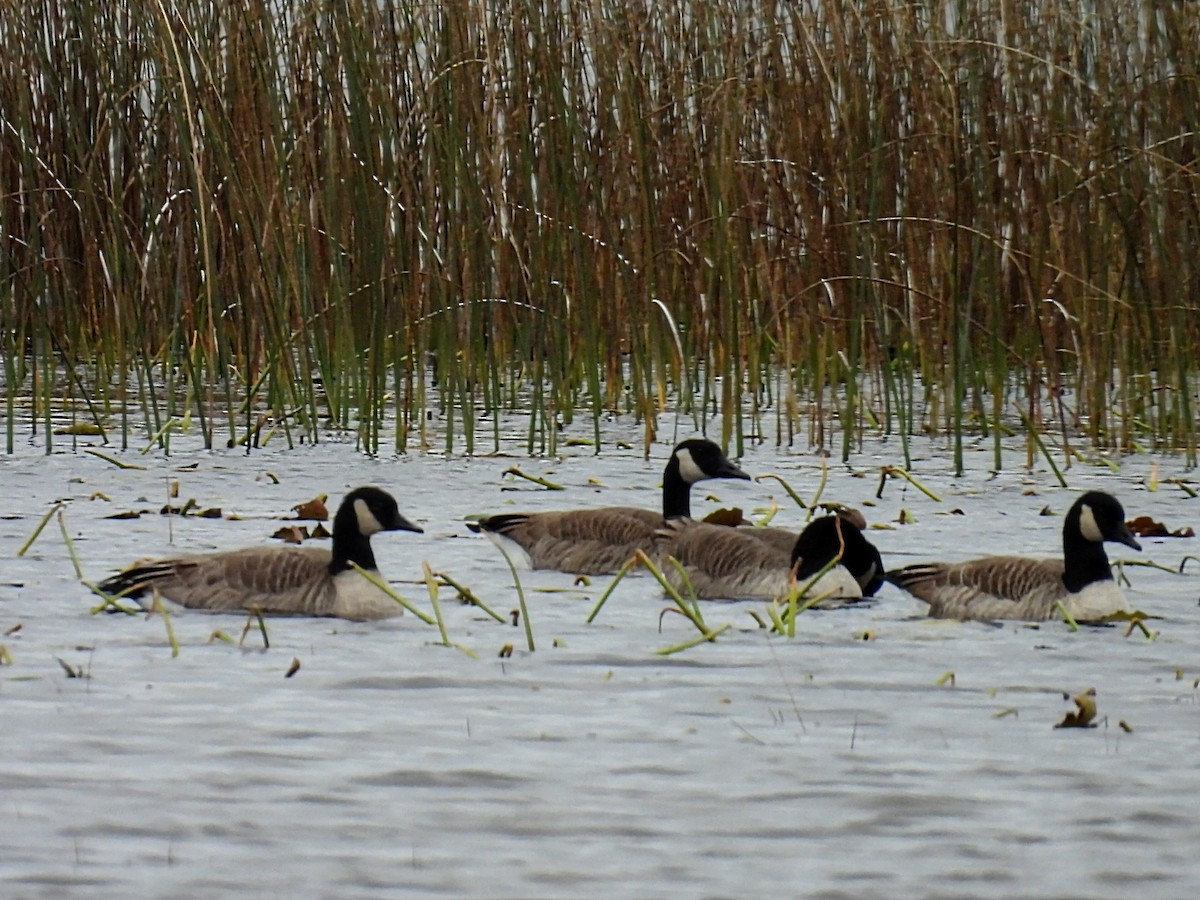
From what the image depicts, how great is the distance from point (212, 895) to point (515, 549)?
3109 mm

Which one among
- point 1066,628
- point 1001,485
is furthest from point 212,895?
point 1001,485

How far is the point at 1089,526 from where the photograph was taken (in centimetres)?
505

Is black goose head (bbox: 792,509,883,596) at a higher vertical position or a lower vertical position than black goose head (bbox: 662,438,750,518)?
lower

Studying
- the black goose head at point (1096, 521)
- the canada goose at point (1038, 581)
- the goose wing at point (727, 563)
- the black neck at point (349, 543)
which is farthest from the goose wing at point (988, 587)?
the black neck at point (349, 543)

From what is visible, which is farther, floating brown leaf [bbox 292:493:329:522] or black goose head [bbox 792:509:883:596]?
floating brown leaf [bbox 292:493:329:522]

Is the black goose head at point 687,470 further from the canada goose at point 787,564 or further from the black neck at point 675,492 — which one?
the canada goose at point 787,564

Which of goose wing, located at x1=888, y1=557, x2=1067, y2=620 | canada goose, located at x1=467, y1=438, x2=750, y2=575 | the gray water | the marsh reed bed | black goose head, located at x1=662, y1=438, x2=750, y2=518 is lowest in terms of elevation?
the gray water

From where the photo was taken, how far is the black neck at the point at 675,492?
20.7 feet

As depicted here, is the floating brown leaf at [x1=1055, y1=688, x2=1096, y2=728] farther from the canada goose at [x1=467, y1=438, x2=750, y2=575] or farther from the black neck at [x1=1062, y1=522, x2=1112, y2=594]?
the canada goose at [x1=467, y1=438, x2=750, y2=575]

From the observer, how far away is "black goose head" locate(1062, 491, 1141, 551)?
5.04 meters

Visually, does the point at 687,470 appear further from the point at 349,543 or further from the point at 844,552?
the point at 349,543

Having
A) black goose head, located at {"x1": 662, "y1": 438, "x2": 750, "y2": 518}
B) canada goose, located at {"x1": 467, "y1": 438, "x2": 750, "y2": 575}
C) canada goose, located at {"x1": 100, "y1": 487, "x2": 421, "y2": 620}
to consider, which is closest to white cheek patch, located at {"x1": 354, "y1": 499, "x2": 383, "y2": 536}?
canada goose, located at {"x1": 100, "y1": 487, "x2": 421, "y2": 620}

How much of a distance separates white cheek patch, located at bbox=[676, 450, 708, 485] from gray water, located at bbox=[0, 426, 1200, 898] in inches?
32.0

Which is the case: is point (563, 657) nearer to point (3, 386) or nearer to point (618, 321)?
point (618, 321)
